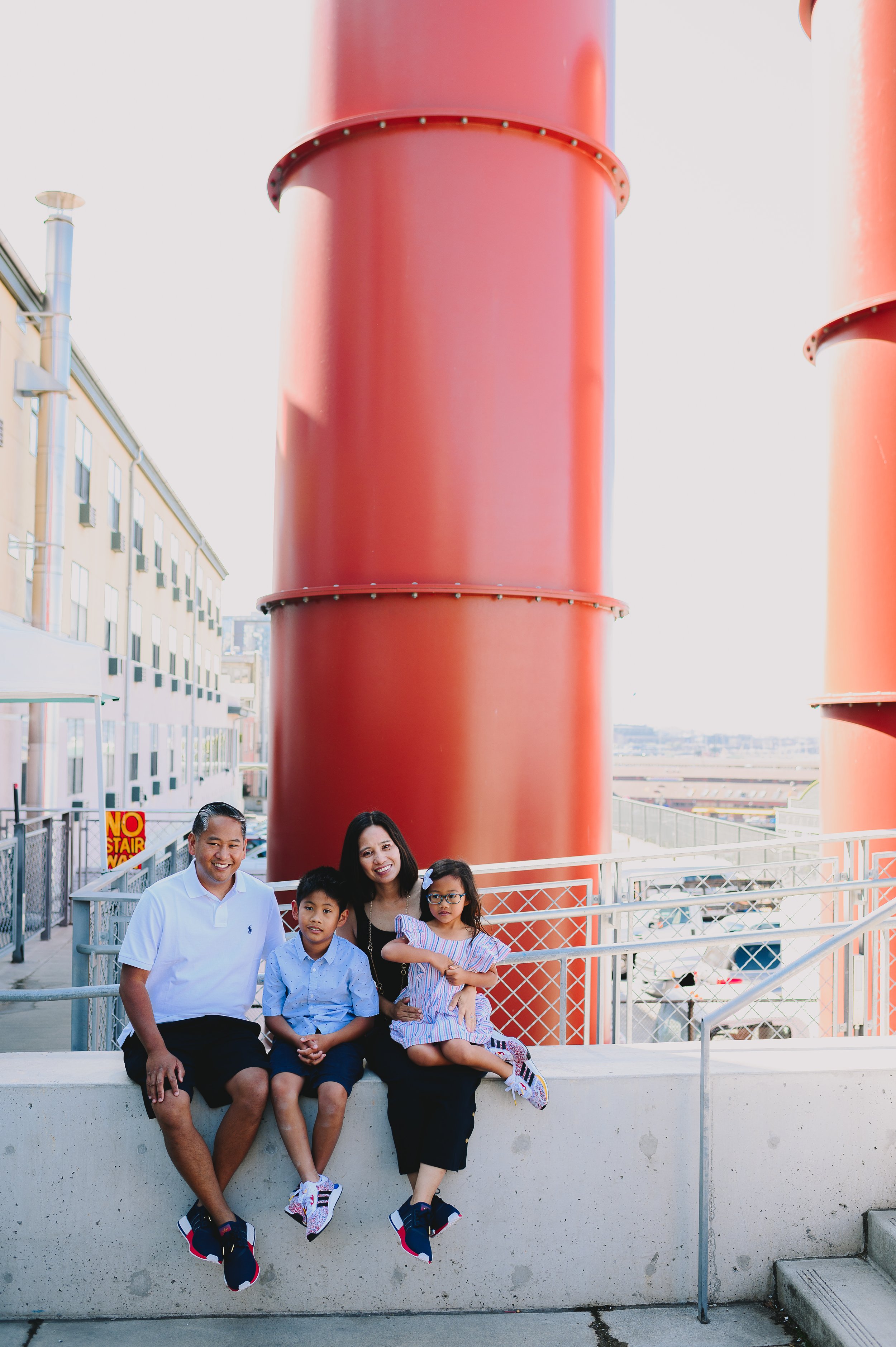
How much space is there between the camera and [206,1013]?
12.4ft

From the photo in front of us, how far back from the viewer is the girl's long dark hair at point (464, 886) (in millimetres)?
3865

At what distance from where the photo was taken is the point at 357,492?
689cm

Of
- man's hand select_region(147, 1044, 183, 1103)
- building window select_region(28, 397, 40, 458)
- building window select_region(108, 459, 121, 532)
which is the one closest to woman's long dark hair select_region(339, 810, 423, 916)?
man's hand select_region(147, 1044, 183, 1103)

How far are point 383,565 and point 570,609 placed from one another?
4.58 feet

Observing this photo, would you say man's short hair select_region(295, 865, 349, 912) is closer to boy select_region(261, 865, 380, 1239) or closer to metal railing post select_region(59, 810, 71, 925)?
boy select_region(261, 865, 380, 1239)

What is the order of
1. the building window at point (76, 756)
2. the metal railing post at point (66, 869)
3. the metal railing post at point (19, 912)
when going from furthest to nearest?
the building window at point (76, 756)
the metal railing post at point (66, 869)
the metal railing post at point (19, 912)

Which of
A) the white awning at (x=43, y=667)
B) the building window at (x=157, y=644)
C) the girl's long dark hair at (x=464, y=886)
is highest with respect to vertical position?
the building window at (x=157, y=644)

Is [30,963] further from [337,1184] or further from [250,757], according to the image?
[250,757]

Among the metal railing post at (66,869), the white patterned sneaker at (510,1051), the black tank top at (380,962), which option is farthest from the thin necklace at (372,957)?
the metal railing post at (66,869)

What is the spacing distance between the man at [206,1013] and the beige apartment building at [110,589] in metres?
6.69

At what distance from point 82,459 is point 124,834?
13595 millimetres

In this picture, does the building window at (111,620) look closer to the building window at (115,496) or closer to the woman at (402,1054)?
the building window at (115,496)

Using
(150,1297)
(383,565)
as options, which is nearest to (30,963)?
(383,565)

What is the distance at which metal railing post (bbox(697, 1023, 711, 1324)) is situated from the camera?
3.70 metres
